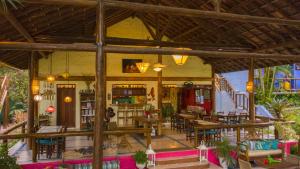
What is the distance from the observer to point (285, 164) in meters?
8.17

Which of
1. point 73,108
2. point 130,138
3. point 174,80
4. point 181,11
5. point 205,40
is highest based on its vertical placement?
point 205,40

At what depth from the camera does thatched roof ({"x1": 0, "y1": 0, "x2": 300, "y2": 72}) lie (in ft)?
26.7

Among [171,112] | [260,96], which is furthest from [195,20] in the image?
[260,96]

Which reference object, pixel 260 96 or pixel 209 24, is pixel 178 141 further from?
pixel 260 96

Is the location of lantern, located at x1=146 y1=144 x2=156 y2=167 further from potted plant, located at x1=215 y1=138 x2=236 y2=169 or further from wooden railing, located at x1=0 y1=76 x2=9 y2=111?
wooden railing, located at x1=0 y1=76 x2=9 y2=111

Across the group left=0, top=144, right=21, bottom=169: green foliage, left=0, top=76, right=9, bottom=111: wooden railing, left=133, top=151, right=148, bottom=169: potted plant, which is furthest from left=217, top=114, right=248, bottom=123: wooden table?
left=0, top=76, right=9, bottom=111: wooden railing

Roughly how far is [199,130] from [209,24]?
4711mm

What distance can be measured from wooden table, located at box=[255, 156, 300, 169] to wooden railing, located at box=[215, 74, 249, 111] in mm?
9472

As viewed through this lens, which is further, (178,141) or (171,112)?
(171,112)

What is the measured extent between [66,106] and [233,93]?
34.9 feet

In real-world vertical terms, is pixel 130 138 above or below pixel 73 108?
below

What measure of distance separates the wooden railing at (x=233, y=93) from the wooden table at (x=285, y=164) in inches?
373

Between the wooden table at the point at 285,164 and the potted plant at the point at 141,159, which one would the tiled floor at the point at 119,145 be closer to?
the potted plant at the point at 141,159

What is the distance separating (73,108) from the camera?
14234 millimetres
